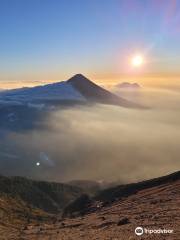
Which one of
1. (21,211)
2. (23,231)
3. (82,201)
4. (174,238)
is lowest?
(174,238)

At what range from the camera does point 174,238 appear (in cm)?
2964

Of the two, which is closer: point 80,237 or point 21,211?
point 80,237

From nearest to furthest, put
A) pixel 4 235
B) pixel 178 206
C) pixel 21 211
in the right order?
pixel 4 235 → pixel 178 206 → pixel 21 211

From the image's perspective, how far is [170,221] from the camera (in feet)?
121

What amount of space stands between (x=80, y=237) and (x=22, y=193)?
14637 cm

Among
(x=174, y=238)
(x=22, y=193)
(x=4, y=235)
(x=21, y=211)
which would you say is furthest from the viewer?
(x=22, y=193)

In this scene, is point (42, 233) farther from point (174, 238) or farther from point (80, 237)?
point (174, 238)

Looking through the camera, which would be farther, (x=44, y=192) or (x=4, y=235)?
(x=44, y=192)

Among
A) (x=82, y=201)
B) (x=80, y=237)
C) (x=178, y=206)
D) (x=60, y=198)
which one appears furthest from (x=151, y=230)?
(x=60, y=198)

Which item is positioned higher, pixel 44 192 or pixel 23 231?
pixel 44 192

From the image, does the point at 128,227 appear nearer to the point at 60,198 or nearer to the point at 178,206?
the point at 178,206

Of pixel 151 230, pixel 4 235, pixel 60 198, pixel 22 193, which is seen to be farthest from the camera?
pixel 60 198

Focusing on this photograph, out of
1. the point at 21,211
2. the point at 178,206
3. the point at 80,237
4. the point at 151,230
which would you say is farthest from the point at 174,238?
the point at 21,211

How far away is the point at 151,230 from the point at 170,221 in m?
3.95
